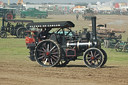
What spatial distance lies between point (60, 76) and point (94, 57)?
2.23m

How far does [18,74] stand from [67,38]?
114 inches

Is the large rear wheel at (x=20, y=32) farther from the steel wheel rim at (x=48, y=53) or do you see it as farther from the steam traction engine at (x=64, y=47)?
the steel wheel rim at (x=48, y=53)

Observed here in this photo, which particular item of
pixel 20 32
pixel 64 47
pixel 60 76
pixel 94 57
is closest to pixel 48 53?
pixel 64 47

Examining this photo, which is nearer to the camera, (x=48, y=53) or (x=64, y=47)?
(x=48, y=53)

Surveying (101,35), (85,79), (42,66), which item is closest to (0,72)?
(42,66)

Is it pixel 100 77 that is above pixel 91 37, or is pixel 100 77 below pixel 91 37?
below

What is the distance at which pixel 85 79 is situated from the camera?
10.7 metres

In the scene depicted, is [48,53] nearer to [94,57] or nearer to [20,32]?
[94,57]

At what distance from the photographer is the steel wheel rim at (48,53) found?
1344 centimetres

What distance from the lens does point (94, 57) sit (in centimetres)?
1309

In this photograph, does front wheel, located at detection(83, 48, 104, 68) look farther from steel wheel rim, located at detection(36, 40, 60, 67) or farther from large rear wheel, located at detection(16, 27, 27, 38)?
large rear wheel, located at detection(16, 27, 27, 38)

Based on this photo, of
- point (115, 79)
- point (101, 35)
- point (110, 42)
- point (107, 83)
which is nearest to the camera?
point (107, 83)

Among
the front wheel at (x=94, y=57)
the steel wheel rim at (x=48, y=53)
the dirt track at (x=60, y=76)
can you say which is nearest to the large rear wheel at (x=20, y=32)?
Answer: the steel wheel rim at (x=48, y=53)

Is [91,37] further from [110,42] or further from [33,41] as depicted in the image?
[110,42]
